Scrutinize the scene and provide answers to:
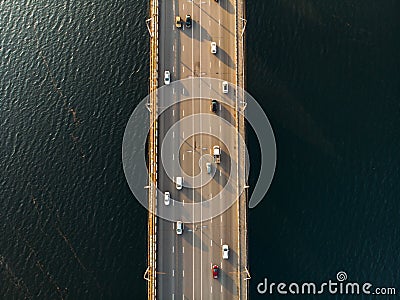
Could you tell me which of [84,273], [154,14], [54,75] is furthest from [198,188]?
[54,75]

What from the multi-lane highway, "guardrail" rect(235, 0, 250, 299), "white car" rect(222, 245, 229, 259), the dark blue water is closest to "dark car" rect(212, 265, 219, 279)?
the multi-lane highway

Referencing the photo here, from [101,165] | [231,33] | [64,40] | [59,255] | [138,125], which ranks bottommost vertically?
[59,255]

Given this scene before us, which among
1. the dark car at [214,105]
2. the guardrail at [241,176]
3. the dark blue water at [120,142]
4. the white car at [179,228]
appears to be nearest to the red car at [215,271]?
the guardrail at [241,176]

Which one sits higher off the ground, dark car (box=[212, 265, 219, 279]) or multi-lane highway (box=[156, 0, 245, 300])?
multi-lane highway (box=[156, 0, 245, 300])

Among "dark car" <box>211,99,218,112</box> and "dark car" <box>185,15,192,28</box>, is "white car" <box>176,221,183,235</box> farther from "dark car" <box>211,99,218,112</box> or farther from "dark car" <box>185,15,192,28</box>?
"dark car" <box>185,15,192,28</box>

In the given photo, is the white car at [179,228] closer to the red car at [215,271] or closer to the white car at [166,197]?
the white car at [166,197]

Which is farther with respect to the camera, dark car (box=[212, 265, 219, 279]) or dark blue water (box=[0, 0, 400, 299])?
dark blue water (box=[0, 0, 400, 299])

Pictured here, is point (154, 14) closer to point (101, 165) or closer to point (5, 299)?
point (101, 165)
